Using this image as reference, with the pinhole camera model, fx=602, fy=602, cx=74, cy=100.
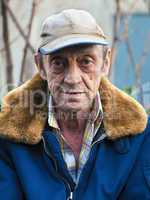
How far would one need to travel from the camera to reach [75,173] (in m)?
3.05

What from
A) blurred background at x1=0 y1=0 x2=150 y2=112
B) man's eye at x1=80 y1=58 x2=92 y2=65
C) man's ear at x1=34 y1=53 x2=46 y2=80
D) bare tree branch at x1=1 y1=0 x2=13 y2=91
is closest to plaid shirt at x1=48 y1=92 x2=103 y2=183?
man's ear at x1=34 y1=53 x2=46 y2=80

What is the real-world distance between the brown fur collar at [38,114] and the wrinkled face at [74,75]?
137 millimetres

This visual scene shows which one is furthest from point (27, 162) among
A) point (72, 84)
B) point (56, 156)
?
point (72, 84)

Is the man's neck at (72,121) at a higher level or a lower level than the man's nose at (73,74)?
lower

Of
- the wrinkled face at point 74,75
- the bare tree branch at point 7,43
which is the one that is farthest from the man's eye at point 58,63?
the bare tree branch at point 7,43

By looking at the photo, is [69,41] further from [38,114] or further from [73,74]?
[38,114]

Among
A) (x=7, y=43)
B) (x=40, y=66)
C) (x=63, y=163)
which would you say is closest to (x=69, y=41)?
(x=40, y=66)

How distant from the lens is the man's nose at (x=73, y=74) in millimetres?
2916

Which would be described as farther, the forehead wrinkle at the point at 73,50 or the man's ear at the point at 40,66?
the man's ear at the point at 40,66

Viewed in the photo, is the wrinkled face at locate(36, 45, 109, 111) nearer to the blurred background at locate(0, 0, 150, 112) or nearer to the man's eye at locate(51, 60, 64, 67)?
the man's eye at locate(51, 60, 64, 67)

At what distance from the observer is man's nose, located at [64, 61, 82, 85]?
2.92 metres

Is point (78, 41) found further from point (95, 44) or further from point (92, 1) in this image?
point (92, 1)

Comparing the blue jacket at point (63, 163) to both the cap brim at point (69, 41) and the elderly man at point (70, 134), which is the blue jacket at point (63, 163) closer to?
the elderly man at point (70, 134)

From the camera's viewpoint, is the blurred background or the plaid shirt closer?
the plaid shirt
